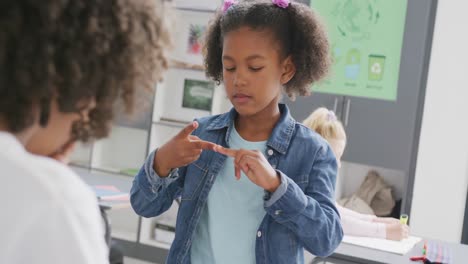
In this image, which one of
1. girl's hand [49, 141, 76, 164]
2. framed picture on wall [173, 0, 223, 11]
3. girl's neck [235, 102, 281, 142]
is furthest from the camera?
framed picture on wall [173, 0, 223, 11]

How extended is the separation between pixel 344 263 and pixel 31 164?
1.60 metres

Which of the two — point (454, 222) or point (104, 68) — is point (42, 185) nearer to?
point (104, 68)

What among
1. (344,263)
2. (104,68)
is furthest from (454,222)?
(104,68)

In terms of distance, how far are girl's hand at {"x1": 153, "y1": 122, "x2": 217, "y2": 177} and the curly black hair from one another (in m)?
0.31

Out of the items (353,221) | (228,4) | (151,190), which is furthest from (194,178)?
(353,221)

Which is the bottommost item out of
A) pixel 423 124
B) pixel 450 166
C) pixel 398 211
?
pixel 398 211

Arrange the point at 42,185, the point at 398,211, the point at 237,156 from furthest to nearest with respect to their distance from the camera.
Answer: the point at 398,211, the point at 237,156, the point at 42,185

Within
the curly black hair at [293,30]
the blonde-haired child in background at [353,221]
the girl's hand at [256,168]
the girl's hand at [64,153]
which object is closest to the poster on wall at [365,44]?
the blonde-haired child in background at [353,221]

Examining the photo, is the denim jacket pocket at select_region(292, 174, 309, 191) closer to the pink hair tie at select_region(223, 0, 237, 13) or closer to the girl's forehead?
the girl's forehead

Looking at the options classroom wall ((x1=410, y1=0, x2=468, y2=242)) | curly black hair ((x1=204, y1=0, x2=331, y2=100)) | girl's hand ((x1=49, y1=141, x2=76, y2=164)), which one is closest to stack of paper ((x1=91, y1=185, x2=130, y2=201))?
curly black hair ((x1=204, y1=0, x2=331, y2=100))

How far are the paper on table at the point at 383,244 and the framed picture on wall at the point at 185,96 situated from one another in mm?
2097

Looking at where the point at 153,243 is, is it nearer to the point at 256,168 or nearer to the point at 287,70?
the point at 287,70

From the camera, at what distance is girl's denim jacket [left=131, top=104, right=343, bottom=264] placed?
50.2 inches

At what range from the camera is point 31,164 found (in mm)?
557
